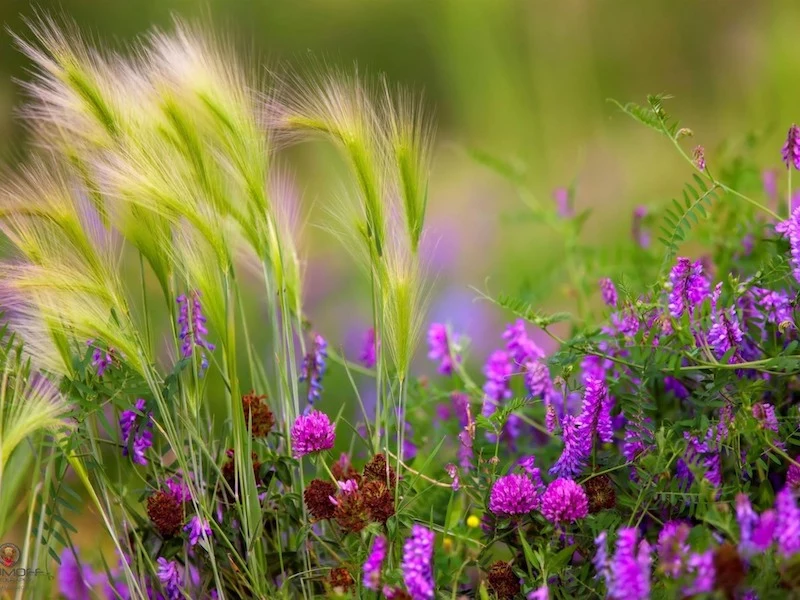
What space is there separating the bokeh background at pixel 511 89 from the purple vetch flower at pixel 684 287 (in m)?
1.38

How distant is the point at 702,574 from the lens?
2.43ft

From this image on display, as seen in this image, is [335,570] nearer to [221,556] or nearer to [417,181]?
[221,556]

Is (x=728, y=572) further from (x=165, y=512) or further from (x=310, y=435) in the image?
(x=165, y=512)

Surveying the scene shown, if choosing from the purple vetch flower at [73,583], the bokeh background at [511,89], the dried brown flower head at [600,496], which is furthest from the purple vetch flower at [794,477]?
the bokeh background at [511,89]

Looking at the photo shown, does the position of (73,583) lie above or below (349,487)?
below

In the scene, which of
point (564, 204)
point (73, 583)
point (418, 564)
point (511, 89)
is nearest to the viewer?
point (418, 564)

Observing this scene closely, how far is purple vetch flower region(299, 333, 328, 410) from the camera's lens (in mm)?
1162

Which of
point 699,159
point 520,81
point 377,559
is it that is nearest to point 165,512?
point 377,559

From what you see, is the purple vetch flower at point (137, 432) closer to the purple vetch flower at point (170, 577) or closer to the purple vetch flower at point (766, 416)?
the purple vetch flower at point (170, 577)

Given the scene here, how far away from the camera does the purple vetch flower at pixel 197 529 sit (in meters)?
0.94

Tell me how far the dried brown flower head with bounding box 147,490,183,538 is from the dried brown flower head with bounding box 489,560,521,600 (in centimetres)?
32

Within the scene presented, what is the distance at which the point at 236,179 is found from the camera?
1002 millimetres

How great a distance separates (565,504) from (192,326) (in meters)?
0.42

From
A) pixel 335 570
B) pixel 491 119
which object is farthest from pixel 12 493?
pixel 491 119
